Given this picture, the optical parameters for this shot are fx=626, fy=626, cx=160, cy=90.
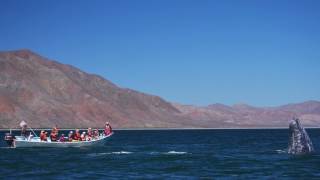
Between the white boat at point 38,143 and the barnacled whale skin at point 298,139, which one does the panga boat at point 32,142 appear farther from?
the barnacled whale skin at point 298,139

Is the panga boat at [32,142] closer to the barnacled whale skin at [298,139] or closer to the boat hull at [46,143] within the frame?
the boat hull at [46,143]

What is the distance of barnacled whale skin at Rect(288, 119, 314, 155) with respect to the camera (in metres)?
35.6

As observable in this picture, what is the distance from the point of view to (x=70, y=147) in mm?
66062

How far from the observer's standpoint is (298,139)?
37156mm

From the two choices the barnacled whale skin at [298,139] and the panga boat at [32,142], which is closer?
the barnacled whale skin at [298,139]

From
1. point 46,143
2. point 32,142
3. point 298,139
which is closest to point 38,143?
point 32,142

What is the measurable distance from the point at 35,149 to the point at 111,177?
30.8 m

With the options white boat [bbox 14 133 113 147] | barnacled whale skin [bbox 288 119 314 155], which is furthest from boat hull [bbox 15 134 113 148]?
barnacled whale skin [bbox 288 119 314 155]

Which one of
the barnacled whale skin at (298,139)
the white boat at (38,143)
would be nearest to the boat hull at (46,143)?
the white boat at (38,143)

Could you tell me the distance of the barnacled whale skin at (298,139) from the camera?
35.6 meters

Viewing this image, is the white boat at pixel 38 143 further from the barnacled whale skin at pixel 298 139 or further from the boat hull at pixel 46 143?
the barnacled whale skin at pixel 298 139

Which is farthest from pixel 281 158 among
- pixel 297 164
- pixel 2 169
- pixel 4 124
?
pixel 4 124

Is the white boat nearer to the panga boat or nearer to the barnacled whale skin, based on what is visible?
the panga boat

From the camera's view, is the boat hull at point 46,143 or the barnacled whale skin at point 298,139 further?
the boat hull at point 46,143
